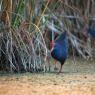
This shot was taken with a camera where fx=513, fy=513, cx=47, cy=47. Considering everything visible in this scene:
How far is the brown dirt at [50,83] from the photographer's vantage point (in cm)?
404

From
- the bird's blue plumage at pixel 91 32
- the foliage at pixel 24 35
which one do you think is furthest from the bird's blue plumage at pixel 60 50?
the bird's blue plumage at pixel 91 32

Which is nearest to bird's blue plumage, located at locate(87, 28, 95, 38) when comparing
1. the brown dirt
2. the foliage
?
the foliage

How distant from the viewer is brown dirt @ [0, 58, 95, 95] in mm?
4039

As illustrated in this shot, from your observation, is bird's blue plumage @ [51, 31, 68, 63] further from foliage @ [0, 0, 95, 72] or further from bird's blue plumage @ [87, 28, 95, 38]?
bird's blue plumage @ [87, 28, 95, 38]

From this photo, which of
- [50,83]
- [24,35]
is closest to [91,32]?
[24,35]

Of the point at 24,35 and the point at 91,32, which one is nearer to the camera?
the point at 24,35

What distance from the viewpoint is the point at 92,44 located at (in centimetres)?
689

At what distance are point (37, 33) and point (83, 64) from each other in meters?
0.96

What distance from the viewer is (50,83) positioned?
4.45 meters

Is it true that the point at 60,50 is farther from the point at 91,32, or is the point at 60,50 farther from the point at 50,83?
the point at 91,32

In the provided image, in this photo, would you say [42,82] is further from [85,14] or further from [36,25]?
[85,14]

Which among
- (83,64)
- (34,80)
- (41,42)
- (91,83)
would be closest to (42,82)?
(34,80)

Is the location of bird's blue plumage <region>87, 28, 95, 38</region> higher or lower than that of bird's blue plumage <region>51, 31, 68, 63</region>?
higher

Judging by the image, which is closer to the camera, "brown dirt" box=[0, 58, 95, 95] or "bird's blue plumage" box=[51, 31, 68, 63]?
"brown dirt" box=[0, 58, 95, 95]
